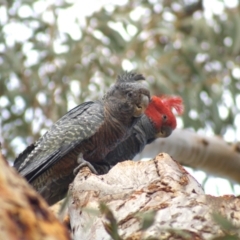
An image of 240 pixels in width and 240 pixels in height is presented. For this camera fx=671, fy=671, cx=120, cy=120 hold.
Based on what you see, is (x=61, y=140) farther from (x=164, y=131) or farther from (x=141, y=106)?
(x=164, y=131)

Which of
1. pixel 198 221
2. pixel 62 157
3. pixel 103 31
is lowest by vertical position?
pixel 198 221

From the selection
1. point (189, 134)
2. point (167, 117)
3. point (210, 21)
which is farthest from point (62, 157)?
point (210, 21)

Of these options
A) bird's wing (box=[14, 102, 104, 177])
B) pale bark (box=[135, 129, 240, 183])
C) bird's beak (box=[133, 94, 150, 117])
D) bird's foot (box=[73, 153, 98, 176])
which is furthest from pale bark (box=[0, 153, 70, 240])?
pale bark (box=[135, 129, 240, 183])

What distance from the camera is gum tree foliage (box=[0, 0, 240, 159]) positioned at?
538 cm

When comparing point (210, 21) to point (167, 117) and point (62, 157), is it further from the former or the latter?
point (62, 157)

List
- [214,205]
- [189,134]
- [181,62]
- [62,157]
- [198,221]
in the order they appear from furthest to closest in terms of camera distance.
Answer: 1. [181,62]
2. [189,134]
3. [62,157]
4. [214,205]
5. [198,221]

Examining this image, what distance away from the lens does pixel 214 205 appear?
2.06 meters

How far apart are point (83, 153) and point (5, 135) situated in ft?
7.47

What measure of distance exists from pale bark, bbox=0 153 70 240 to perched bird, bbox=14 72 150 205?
180cm

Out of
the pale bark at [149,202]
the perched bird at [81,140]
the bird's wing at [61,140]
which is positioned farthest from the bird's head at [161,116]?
the pale bark at [149,202]

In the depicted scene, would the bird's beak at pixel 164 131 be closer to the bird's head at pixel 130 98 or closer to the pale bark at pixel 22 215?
the bird's head at pixel 130 98

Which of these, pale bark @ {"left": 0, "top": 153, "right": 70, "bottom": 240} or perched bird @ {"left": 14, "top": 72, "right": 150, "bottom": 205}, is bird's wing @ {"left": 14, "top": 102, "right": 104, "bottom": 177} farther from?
pale bark @ {"left": 0, "top": 153, "right": 70, "bottom": 240}

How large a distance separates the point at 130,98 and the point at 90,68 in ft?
6.59

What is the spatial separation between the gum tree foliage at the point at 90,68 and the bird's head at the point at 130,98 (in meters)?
1.65
